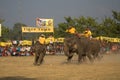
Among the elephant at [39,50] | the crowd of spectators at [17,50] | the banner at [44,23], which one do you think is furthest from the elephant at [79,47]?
the banner at [44,23]

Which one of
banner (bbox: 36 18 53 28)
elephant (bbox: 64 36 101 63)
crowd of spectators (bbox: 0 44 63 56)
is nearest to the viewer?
elephant (bbox: 64 36 101 63)

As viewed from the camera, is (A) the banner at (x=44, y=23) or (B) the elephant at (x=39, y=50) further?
(A) the banner at (x=44, y=23)

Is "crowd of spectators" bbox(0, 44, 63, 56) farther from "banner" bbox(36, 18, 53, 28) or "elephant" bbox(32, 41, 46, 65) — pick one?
"elephant" bbox(32, 41, 46, 65)

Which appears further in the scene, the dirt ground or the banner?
the banner

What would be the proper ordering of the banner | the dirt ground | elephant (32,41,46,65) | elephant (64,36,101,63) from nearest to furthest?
the dirt ground, elephant (32,41,46,65), elephant (64,36,101,63), the banner

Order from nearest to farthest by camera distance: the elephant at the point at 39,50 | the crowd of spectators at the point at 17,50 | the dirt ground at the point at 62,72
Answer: the dirt ground at the point at 62,72 < the elephant at the point at 39,50 < the crowd of spectators at the point at 17,50

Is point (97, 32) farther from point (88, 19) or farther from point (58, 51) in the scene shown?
point (58, 51)

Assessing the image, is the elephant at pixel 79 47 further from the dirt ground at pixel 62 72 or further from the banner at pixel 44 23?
the banner at pixel 44 23

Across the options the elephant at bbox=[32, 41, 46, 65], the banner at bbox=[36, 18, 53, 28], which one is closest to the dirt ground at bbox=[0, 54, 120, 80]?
the elephant at bbox=[32, 41, 46, 65]

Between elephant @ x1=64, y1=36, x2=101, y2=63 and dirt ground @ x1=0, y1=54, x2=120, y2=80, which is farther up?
elephant @ x1=64, y1=36, x2=101, y2=63

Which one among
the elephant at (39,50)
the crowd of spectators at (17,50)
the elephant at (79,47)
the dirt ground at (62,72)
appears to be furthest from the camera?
the crowd of spectators at (17,50)

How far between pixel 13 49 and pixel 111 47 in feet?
46.2

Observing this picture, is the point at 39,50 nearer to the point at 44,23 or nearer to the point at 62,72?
the point at 62,72

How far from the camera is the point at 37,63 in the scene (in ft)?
76.1
